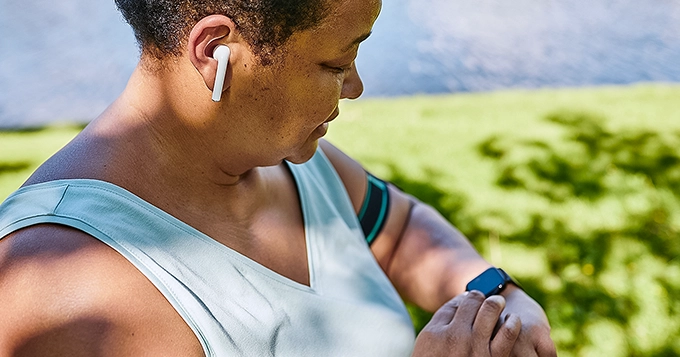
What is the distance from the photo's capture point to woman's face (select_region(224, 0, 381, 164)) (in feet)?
4.14

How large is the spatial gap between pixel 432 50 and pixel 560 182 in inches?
79.3

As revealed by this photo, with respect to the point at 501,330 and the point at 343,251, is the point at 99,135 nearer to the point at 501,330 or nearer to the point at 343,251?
the point at 343,251

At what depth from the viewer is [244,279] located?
1354 millimetres

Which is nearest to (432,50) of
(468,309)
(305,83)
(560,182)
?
(560,182)

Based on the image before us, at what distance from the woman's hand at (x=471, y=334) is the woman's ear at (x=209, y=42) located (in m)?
0.72

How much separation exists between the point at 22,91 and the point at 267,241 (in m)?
3.52

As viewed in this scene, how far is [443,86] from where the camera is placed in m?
4.90

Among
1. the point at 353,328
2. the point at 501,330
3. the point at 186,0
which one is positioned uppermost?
the point at 186,0

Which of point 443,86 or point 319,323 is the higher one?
point 443,86

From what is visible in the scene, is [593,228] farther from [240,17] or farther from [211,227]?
[240,17]

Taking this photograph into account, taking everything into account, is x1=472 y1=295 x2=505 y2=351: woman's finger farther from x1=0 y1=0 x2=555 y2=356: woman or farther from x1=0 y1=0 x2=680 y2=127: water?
x1=0 y1=0 x2=680 y2=127: water

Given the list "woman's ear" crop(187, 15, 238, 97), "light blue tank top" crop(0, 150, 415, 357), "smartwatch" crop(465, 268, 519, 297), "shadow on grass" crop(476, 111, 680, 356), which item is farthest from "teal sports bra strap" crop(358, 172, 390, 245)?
"shadow on grass" crop(476, 111, 680, 356)

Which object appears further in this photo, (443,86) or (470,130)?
(443,86)

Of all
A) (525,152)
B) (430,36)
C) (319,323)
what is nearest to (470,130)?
(525,152)
